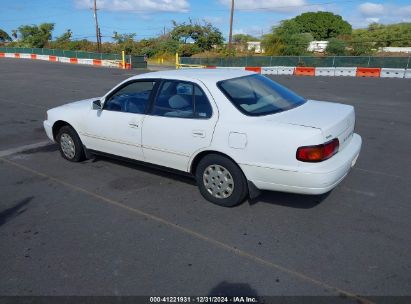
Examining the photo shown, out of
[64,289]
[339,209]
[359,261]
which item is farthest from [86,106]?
[359,261]

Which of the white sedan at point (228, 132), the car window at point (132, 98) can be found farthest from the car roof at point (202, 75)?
the car window at point (132, 98)

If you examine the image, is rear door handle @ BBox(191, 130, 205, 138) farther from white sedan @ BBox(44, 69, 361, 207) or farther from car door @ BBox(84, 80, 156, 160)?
car door @ BBox(84, 80, 156, 160)

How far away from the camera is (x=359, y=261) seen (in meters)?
3.16

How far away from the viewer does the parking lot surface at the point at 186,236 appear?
290 cm

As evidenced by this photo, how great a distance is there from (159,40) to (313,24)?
39837 millimetres

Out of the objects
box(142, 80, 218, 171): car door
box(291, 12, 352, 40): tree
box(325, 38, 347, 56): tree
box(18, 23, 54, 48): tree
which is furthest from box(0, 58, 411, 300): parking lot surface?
box(291, 12, 352, 40): tree

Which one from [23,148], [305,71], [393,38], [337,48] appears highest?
[393,38]

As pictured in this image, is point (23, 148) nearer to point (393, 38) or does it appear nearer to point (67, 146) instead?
point (67, 146)

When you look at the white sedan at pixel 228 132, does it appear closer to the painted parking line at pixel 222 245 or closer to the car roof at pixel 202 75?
the car roof at pixel 202 75

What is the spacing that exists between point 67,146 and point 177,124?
95.5 inches

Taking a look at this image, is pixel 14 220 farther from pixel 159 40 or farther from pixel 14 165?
pixel 159 40

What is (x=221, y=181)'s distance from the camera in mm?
4125

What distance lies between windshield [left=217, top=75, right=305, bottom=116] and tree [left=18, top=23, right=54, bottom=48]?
3092 inches

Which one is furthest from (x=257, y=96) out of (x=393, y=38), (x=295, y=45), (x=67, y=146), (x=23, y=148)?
(x=393, y=38)
